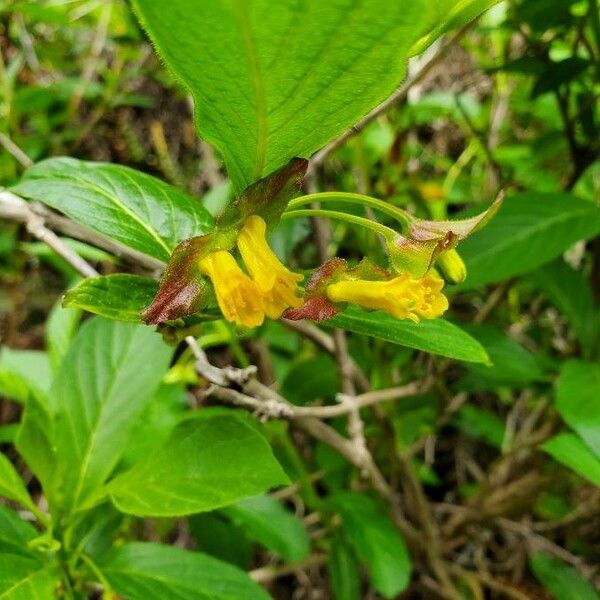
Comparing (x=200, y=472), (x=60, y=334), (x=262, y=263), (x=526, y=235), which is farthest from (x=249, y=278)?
(x=60, y=334)

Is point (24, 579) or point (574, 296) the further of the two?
point (574, 296)

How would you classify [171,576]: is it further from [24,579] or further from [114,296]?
[114,296]

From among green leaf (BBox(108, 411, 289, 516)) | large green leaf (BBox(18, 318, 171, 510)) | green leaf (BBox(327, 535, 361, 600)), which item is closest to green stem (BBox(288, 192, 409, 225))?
green leaf (BBox(108, 411, 289, 516))

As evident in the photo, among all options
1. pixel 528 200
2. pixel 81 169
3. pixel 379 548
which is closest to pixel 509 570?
pixel 379 548

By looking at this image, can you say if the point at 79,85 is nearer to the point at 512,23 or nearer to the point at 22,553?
the point at 512,23

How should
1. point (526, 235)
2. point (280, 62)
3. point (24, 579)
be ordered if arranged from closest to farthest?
point (280, 62) → point (24, 579) → point (526, 235)

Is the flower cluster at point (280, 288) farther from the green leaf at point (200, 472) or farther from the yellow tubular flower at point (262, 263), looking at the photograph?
the green leaf at point (200, 472)

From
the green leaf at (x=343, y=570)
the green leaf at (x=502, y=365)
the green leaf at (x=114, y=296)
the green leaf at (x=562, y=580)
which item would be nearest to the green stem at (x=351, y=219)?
the green leaf at (x=114, y=296)
